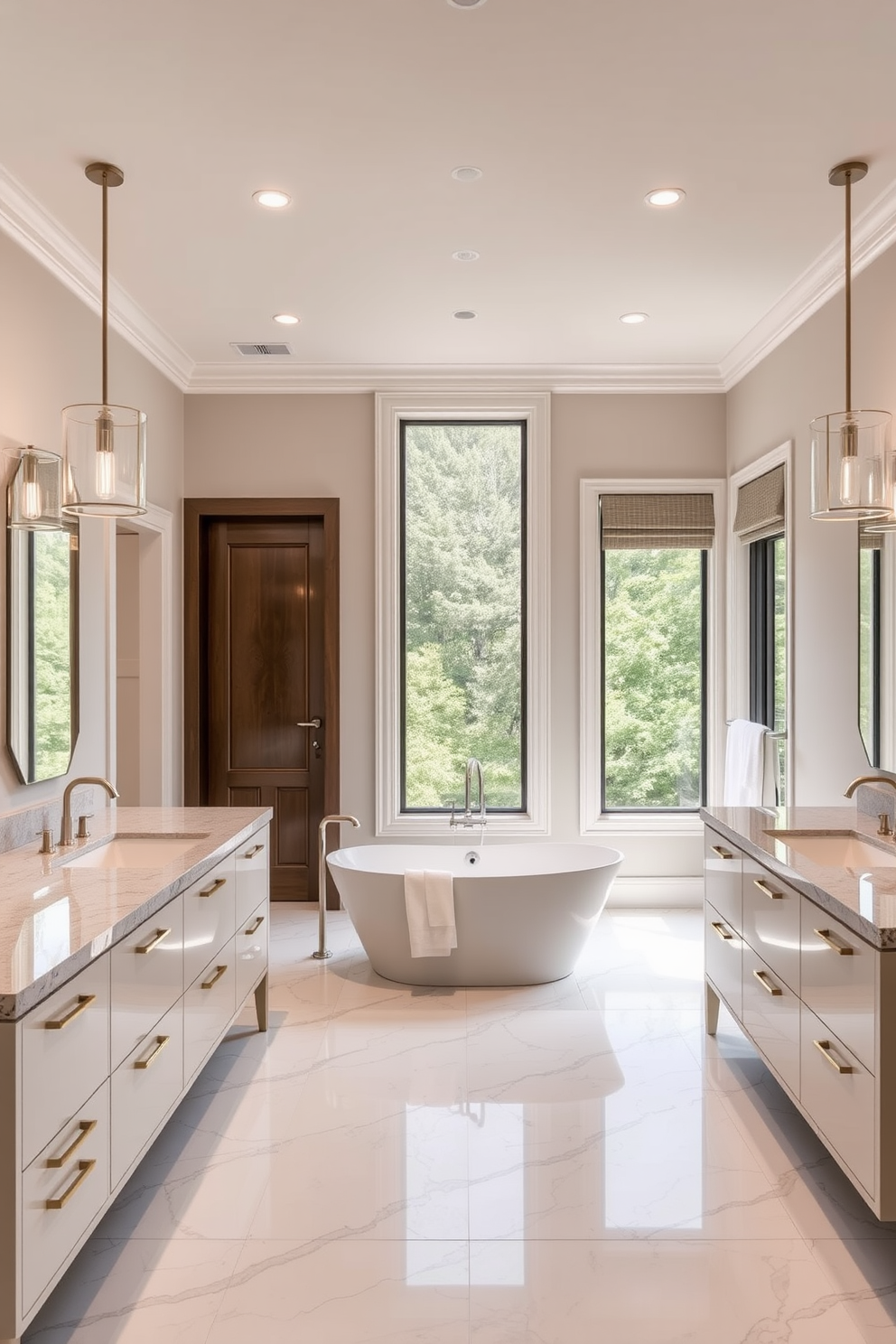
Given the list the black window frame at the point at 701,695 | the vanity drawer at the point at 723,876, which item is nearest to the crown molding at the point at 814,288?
the black window frame at the point at 701,695

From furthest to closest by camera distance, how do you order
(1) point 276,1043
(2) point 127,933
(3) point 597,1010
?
(3) point 597,1010, (1) point 276,1043, (2) point 127,933

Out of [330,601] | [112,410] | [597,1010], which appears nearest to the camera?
[112,410]

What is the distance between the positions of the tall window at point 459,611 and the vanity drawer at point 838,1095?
109 inches

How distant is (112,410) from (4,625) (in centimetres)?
77

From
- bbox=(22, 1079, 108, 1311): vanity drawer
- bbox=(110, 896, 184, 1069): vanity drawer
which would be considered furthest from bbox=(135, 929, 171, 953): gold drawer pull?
bbox=(22, 1079, 108, 1311): vanity drawer

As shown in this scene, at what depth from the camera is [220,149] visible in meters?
2.70

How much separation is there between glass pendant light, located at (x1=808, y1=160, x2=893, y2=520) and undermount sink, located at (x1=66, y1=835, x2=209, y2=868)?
2047 mm

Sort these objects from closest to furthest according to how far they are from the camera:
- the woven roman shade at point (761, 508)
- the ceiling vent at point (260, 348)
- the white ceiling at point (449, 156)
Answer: the white ceiling at point (449, 156)
the woven roman shade at point (761, 508)
the ceiling vent at point (260, 348)

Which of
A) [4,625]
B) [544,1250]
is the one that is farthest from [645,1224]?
[4,625]

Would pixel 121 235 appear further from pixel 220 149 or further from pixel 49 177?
pixel 220 149

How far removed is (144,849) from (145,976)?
0.82m

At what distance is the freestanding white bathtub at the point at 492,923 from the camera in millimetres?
3645

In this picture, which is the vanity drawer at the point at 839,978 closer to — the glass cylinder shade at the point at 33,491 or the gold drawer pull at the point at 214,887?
the gold drawer pull at the point at 214,887

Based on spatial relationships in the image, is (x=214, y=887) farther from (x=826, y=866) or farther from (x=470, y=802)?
(x=470, y=802)
